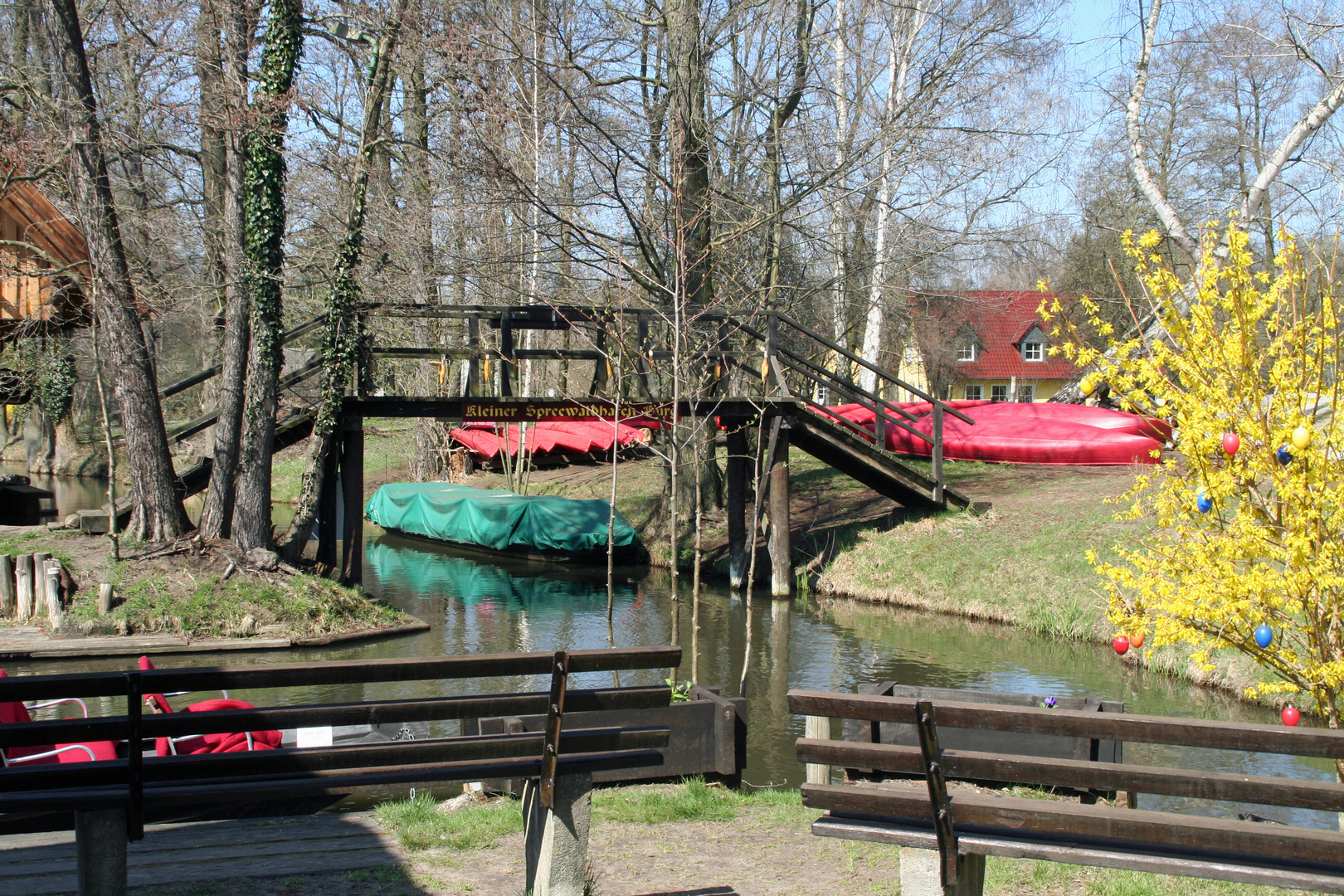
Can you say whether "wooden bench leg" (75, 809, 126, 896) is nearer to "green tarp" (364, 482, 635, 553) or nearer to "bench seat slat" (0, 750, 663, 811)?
"bench seat slat" (0, 750, 663, 811)

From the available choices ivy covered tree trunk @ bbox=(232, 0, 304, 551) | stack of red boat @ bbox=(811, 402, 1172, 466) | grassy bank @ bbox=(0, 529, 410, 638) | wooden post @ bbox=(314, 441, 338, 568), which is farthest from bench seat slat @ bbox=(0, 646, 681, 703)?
stack of red boat @ bbox=(811, 402, 1172, 466)

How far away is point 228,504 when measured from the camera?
15.5m

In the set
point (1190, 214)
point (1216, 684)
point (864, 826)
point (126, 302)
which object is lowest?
point (1216, 684)

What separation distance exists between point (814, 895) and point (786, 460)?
46.3 feet

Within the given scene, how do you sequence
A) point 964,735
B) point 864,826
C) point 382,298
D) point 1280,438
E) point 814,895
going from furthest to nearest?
point 382,298
point 964,735
point 1280,438
point 814,895
point 864,826

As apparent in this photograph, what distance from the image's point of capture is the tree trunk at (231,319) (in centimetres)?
1534

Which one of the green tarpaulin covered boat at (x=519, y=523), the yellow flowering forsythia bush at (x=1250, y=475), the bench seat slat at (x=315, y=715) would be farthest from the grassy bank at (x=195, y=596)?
the yellow flowering forsythia bush at (x=1250, y=475)

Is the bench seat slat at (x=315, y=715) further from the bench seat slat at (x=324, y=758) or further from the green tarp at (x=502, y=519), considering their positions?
the green tarp at (x=502, y=519)

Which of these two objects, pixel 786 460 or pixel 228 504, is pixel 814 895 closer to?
pixel 228 504

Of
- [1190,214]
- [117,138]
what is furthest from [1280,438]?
[1190,214]

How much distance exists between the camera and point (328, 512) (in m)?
17.4

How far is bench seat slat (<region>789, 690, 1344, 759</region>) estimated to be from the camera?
3.50 m

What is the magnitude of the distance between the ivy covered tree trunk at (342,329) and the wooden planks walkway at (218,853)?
36.2 feet

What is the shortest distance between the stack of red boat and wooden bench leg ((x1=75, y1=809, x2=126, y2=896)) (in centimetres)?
→ 1799
